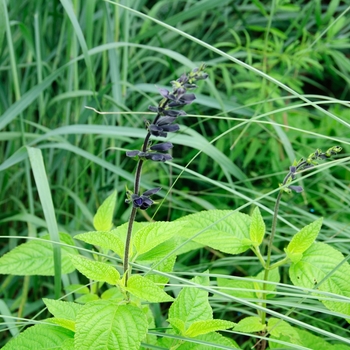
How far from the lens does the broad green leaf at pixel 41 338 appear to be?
886 mm

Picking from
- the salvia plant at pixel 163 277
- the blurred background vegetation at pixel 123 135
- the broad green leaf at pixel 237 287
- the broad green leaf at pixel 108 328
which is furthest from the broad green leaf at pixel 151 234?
the blurred background vegetation at pixel 123 135

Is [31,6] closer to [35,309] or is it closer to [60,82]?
[60,82]

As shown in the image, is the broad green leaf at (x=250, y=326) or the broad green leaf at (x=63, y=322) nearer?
the broad green leaf at (x=63, y=322)

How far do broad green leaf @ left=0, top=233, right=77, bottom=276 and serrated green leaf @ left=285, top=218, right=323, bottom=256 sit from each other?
1.36ft

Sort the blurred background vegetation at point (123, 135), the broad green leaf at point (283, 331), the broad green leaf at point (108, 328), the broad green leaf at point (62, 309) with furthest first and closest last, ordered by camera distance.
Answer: the blurred background vegetation at point (123, 135)
the broad green leaf at point (283, 331)
the broad green leaf at point (62, 309)
the broad green leaf at point (108, 328)

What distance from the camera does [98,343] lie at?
0.80 m

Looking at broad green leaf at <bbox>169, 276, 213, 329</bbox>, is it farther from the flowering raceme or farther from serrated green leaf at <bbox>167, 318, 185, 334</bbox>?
the flowering raceme

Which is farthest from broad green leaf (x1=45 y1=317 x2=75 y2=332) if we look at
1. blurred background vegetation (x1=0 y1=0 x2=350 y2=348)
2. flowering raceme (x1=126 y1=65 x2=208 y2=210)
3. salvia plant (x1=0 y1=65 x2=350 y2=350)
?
blurred background vegetation (x1=0 y1=0 x2=350 y2=348)

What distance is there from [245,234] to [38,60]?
0.98 meters

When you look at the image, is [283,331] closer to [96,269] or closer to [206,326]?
[206,326]

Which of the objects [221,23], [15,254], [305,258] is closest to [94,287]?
[15,254]

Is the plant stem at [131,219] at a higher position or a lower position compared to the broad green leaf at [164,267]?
higher

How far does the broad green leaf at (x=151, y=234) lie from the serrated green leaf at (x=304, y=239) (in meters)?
0.24

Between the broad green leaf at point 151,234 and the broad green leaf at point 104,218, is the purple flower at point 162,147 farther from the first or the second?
the broad green leaf at point 104,218
